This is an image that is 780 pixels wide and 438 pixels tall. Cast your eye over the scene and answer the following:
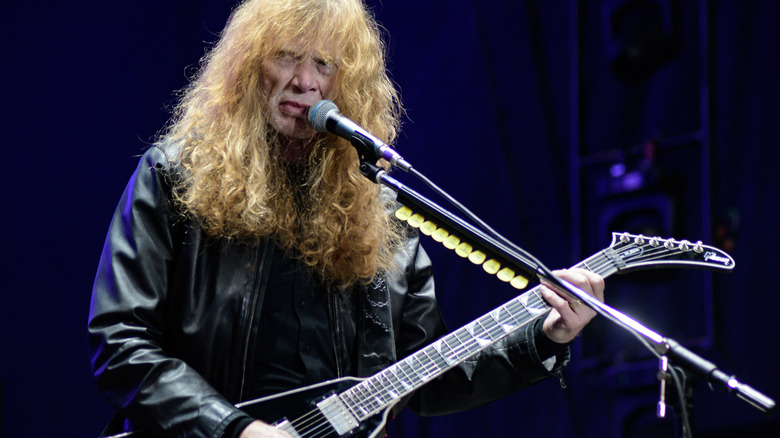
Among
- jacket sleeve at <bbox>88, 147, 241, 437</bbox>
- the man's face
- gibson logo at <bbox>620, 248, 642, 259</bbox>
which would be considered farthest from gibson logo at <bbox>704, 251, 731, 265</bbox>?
jacket sleeve at <bbox>88, 147, 241, 437</bbox>

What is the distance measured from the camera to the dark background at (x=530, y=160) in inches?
124

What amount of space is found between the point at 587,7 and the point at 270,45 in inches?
68.5

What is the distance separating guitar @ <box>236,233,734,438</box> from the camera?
221 centimetres

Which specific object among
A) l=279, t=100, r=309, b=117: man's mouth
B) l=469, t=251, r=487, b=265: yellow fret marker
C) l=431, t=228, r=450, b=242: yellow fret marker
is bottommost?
l=469, t=251, r=487, b=265: yellow fret marker

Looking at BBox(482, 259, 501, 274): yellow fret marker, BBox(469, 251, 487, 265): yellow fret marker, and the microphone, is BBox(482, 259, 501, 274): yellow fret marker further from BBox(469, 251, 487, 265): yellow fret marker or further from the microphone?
the microphone

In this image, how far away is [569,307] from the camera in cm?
229

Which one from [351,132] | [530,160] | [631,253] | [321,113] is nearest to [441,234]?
[351,132]

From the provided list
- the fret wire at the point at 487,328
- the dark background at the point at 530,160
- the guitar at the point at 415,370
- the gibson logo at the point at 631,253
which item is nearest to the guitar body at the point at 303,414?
the guitar at the point at 415,370

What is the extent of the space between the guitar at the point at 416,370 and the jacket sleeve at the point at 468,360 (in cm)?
14

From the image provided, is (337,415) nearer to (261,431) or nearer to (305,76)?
(261,431)

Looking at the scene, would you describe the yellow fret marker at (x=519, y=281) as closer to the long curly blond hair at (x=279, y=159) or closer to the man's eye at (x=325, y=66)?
the long curly blond hair at (x=279, y=159)

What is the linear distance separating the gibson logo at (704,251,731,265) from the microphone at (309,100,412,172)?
2.98 feet

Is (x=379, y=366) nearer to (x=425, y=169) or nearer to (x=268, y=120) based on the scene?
(x=268, y=120)

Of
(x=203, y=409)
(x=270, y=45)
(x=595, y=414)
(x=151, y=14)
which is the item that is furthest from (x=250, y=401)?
(x=151, y=14)
